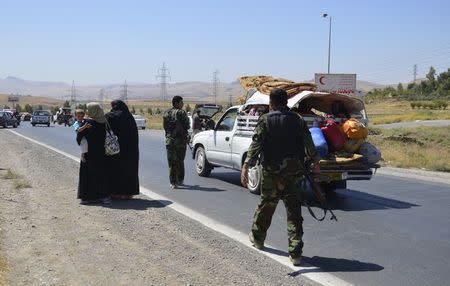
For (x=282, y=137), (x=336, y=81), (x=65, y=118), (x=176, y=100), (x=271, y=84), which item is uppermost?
(x=336, y=81)

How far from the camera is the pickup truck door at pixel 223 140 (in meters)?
13.1

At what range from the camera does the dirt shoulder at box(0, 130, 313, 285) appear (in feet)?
19.0

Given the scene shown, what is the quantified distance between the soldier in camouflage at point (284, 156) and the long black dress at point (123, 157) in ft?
13.5

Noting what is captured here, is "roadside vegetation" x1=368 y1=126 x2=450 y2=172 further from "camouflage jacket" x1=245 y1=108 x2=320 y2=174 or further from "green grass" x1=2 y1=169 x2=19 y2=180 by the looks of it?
"camouflage jacket" x1=245 y1=108 x2=320 y2=174

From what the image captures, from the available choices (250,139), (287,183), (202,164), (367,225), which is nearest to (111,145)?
(250,139)

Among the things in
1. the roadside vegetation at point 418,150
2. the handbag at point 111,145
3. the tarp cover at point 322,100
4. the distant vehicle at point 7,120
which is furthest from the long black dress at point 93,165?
the distant vehicle at point 7,120

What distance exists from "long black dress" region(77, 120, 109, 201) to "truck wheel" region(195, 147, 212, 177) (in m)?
4.72

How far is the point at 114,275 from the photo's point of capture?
229 inches

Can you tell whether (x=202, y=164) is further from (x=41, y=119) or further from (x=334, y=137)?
(x=41, y=119)

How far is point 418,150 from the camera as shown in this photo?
78.7 feet

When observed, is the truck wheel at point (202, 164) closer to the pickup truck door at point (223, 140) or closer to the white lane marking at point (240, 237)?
the pickup truck door at point (223, 140)

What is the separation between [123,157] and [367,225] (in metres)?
4.26

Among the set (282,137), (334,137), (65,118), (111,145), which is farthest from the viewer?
(65,118)

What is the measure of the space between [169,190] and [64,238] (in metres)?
4.96
